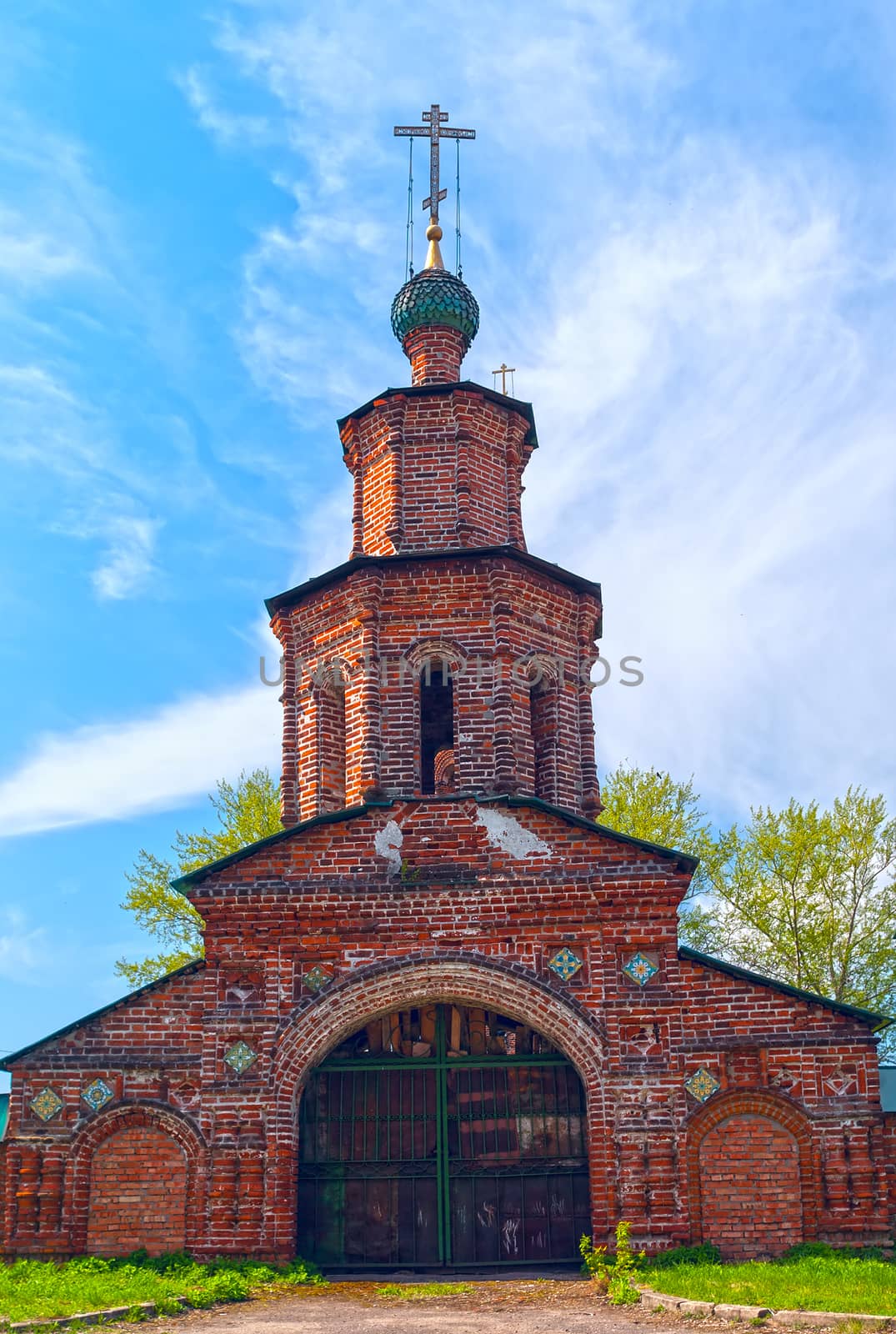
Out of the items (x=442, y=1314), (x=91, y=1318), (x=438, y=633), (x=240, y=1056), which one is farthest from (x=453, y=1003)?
(x=91, y=1318)

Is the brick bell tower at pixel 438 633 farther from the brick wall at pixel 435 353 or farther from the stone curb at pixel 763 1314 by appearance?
the stone curb at pixel 763 1314

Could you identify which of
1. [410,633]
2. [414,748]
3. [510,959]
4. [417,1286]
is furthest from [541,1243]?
[410,633]

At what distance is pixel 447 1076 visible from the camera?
11.6 m

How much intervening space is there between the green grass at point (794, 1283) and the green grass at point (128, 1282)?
119 inches

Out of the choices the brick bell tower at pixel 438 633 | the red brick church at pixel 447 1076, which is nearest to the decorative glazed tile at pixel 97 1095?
the red brick church at pixel 447 1076

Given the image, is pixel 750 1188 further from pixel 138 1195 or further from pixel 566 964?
pixel 138 1195

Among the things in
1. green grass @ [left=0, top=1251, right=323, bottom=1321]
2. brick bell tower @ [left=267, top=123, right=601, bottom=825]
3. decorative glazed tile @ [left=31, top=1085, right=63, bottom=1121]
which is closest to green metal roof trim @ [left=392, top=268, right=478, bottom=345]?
brick bell tower @ [left=267, top=123, right=601, bottom=825]

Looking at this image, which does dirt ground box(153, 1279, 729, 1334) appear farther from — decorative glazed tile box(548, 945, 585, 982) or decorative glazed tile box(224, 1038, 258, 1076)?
decorative glazed tile box(548, 945, 585, 982)

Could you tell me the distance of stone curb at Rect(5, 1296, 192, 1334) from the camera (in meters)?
8.24

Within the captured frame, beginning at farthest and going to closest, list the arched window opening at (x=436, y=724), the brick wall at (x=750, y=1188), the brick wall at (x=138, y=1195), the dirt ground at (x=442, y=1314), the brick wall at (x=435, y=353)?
1. the brick wall at (x=435, y=353)
2. the arched window opening at (x=436, y=724)
3. the brick wall at (x=138, y=1195)
4. the brick wall at (x=750, y=1188)
5. the dirt ground at (x=442, y=1314)

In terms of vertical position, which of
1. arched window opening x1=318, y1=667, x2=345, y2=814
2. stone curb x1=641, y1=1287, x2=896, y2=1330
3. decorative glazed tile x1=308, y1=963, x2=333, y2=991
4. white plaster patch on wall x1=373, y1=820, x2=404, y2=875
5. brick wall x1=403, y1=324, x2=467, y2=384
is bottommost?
stone curb x1=641, y1=1287, x2=896, y2=1330

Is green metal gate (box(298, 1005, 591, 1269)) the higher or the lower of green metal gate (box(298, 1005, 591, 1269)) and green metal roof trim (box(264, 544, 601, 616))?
the lower

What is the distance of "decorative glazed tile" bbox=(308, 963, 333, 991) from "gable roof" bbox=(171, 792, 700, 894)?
1181 millimetres

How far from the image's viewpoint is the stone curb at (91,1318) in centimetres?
824
